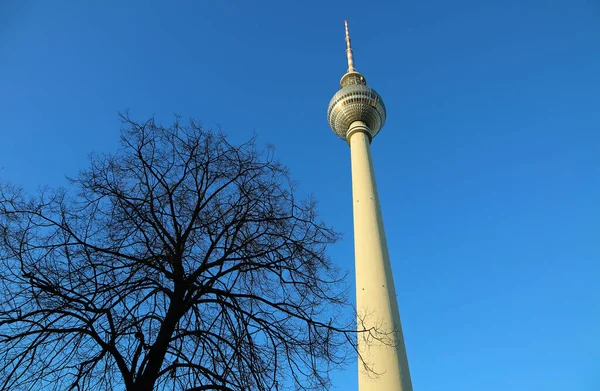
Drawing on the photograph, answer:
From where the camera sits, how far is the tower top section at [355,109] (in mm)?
40969

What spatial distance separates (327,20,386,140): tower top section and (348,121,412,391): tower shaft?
593 centimetres

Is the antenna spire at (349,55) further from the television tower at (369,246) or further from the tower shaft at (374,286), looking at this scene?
the tower shaft at (374,286)

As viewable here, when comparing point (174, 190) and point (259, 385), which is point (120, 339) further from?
point (174, 190)

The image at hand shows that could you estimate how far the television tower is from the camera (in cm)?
2191

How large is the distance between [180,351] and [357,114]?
120ft

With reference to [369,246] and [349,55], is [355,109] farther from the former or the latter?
[369,246]

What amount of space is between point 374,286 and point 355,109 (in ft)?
66.4

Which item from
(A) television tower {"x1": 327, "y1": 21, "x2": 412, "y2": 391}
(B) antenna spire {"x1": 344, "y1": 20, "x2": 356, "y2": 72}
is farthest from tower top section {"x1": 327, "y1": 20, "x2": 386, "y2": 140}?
(B) antenna spire {"x1": 344, "y1": 20, "x2": 356, "y2": 72}

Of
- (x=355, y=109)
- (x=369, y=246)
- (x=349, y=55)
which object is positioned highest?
(x=349, y=55)

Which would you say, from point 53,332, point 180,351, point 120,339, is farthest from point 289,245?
point 53,332

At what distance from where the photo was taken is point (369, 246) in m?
28.5

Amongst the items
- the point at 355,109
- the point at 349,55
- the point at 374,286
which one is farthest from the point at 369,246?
the point at 349,55

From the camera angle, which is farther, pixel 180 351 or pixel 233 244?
pixel 233 244

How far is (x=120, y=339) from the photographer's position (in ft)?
20.5
